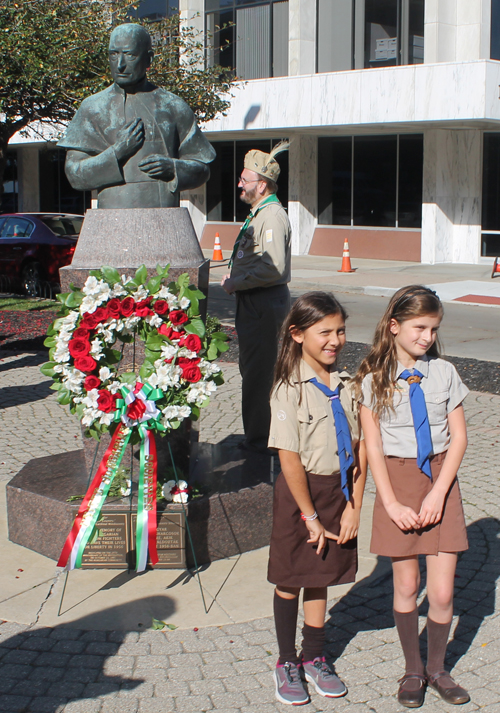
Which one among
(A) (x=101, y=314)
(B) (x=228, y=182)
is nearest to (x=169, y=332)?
(A) (x=101, y=314)

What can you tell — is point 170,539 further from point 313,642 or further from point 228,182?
point 228,182

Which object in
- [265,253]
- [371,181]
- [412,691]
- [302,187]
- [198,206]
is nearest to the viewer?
[412,691]

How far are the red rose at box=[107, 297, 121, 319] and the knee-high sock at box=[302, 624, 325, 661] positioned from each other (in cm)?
179

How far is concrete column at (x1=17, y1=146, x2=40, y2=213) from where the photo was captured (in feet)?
109

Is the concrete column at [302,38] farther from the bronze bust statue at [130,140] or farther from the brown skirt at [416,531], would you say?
the brown skirt at [416,531]

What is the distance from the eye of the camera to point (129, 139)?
16.6 feet

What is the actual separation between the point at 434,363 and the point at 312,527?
32.3 inches

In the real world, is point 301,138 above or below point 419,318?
above

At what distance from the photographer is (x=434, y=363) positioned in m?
3.40

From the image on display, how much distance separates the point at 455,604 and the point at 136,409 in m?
1.84

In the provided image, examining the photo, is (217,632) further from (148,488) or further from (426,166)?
(426,166)

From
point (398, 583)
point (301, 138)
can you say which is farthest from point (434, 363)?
point (301, 138)

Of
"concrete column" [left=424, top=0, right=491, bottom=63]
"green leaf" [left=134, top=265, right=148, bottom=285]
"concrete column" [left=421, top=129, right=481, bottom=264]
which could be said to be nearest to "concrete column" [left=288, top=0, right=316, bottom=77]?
"concrete column" [left=424, top=0, right=491, bottom=63]

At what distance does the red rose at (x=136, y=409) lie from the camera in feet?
13.6
